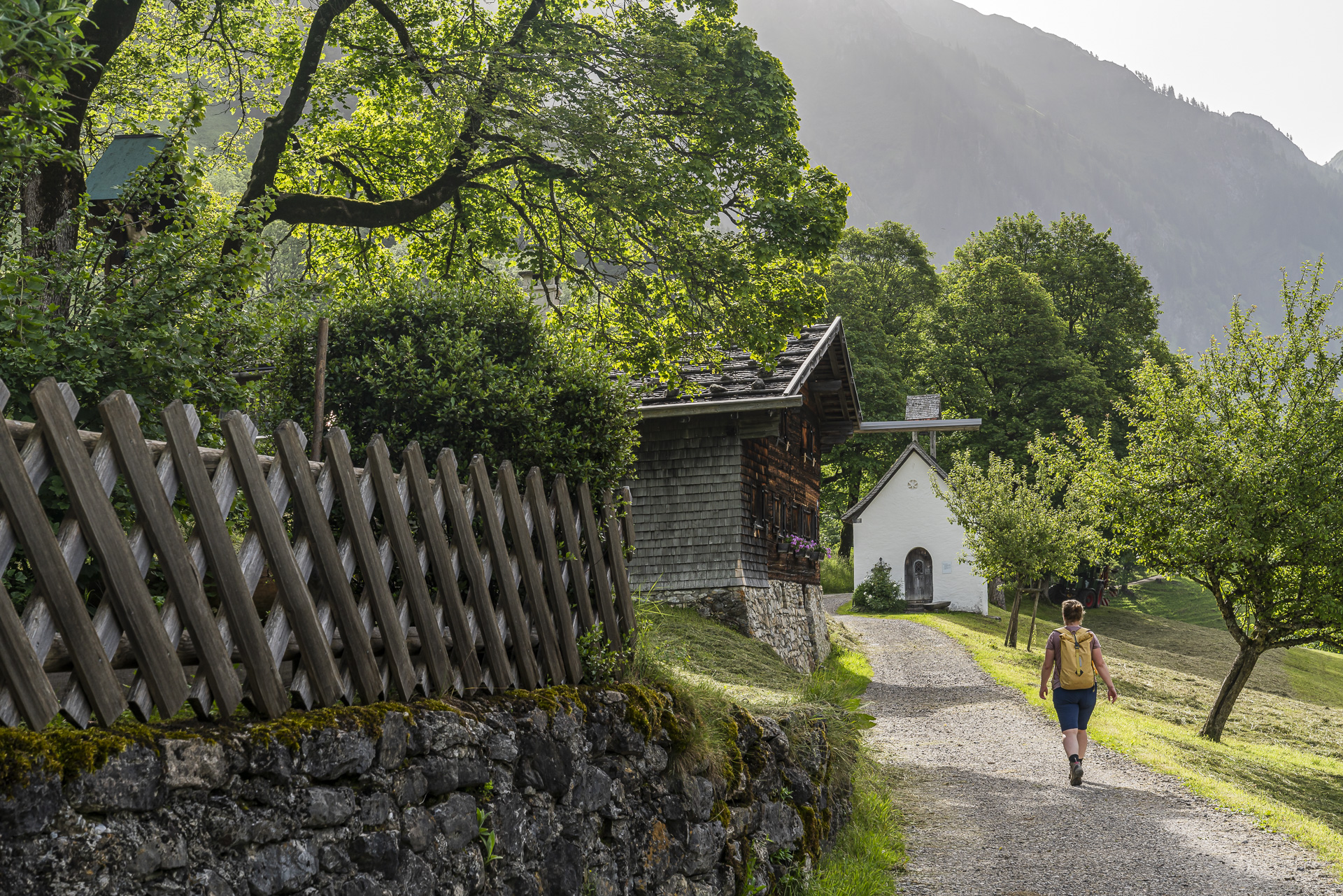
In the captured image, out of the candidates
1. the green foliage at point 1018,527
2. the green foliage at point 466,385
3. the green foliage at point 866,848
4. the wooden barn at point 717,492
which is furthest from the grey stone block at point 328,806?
the green foliage at point 1018,527

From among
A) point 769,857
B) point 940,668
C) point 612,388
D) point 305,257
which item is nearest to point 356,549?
point 612,388

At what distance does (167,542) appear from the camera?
276cm

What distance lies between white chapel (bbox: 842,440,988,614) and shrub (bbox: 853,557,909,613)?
0.86ft

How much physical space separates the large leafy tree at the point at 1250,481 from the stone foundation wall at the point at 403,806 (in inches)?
467

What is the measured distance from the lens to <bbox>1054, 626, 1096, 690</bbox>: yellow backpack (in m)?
9.61

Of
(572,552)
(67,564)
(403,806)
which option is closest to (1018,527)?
(572,552)

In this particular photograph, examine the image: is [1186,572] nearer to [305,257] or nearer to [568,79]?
[568,79]

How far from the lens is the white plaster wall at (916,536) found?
113 ft

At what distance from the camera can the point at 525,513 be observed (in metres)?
4.93

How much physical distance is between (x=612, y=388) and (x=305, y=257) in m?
10.6

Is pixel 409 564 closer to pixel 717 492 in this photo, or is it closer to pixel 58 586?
pixel 58 586

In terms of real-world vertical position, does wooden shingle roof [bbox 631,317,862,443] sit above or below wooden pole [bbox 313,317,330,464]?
above

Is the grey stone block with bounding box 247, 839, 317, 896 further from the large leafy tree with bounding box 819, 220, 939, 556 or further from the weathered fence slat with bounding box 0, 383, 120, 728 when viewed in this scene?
the large leafy tree with bounding box 819, 220, 939, 556

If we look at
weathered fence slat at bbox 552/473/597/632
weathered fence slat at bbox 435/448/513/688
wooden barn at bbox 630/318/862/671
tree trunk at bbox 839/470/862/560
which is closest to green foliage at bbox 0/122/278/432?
weathered fence slat at bbox 435/448/513/688
